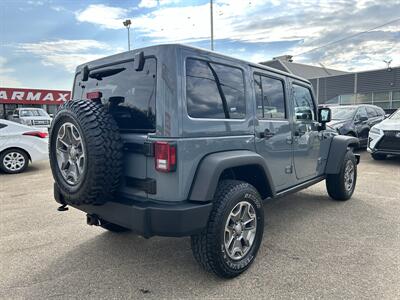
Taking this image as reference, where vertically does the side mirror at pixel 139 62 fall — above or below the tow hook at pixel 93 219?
above

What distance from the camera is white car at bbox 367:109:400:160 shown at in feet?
27.1

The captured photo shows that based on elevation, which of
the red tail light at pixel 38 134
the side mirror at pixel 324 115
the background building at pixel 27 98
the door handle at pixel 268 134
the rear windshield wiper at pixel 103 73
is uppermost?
the background building at pixel 27 98

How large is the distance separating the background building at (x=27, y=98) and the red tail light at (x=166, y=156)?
92.3 ft

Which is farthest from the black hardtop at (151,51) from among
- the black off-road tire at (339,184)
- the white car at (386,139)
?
the white car at (386,139)

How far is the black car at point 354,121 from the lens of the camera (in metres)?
9.79

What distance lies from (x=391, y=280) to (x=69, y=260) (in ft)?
9.86

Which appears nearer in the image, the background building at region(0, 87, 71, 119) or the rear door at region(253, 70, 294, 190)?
the rear door at region(253, 70, 294, 190)

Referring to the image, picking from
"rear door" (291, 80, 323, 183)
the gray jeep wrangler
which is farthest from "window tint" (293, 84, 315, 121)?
the gray jeep wrangler

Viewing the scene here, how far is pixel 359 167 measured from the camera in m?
8.33

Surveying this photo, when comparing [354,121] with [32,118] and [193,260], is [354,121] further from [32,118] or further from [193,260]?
[32,118]

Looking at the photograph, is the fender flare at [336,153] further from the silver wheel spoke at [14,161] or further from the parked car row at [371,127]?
the silver wheel spoke at [14,161]

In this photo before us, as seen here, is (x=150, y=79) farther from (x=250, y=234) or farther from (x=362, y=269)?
(x=362, y=269)

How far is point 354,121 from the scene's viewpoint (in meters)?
10.1

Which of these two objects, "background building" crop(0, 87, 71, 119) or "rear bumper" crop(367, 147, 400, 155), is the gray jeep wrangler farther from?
"background building" crop(0, 87, 71, 119)
